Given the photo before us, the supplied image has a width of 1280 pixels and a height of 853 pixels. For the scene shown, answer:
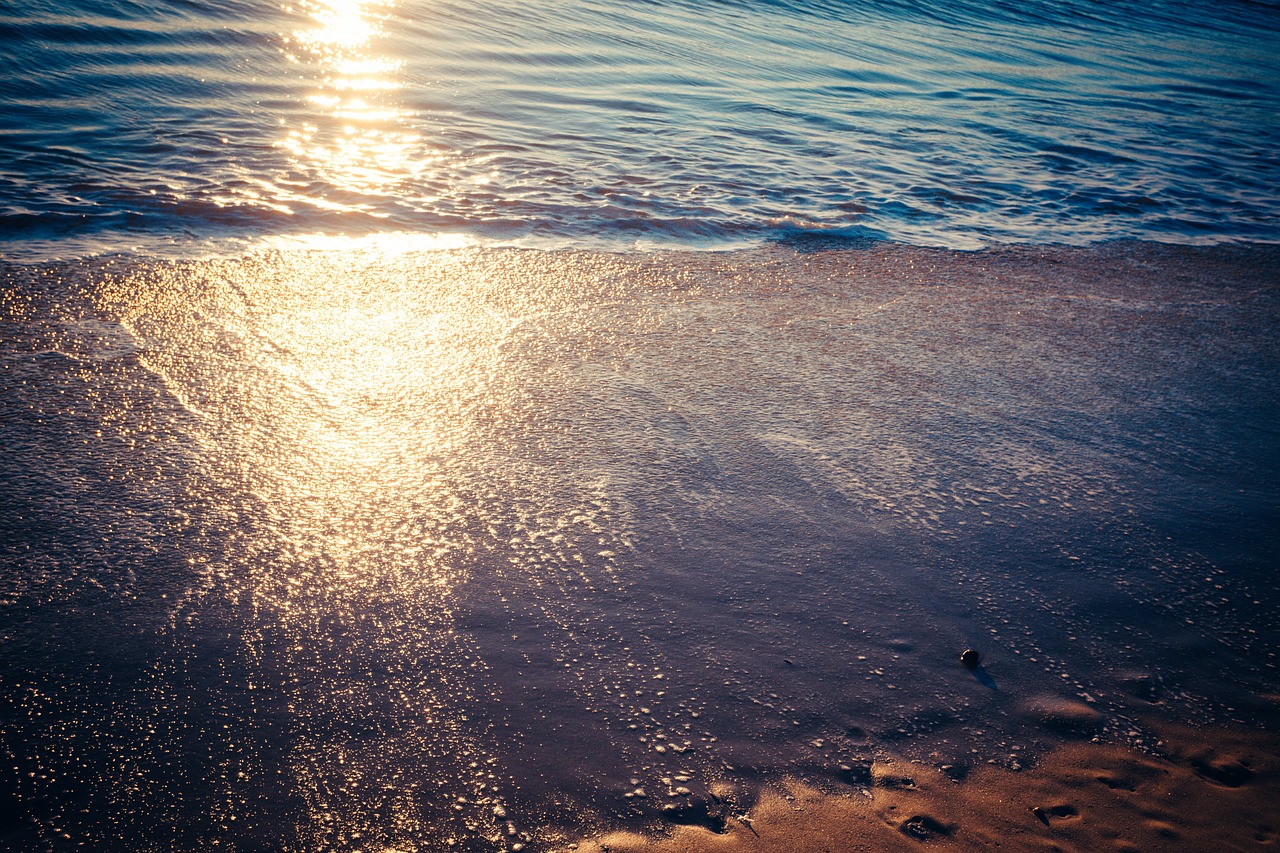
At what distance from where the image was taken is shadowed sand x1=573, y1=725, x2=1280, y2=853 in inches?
61.0

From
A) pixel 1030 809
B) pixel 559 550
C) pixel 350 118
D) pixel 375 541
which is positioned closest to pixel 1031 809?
pixel 1030 809

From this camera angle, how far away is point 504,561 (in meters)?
2.19

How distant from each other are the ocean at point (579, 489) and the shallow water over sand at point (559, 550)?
0.04ft

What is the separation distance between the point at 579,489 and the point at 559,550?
291mm

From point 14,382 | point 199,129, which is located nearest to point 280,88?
point 199,129

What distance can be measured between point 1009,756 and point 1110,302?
134 inches

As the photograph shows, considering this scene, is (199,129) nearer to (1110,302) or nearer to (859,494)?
(859,494)

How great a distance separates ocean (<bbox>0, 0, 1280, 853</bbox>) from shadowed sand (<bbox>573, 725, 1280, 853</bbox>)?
17 mm

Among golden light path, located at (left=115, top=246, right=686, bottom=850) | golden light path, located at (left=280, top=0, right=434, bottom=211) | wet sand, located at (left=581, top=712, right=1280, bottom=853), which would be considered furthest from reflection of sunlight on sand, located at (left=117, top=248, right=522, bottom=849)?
golden light path, located at (left=280, top=0, right=434, bottom=211)

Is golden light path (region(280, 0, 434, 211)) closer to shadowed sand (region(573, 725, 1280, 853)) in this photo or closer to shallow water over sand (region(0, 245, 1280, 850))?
shallow water over sand (region(0, 245, 1280, 850))

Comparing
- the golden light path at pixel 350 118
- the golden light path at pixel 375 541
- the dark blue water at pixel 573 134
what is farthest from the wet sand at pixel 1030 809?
the golden light path at pixel 350 118

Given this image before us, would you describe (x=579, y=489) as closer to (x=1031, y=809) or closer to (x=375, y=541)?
(x=375, y=541)

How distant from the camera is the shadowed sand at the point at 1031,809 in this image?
5.08 ft

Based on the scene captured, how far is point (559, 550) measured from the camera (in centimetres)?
225
